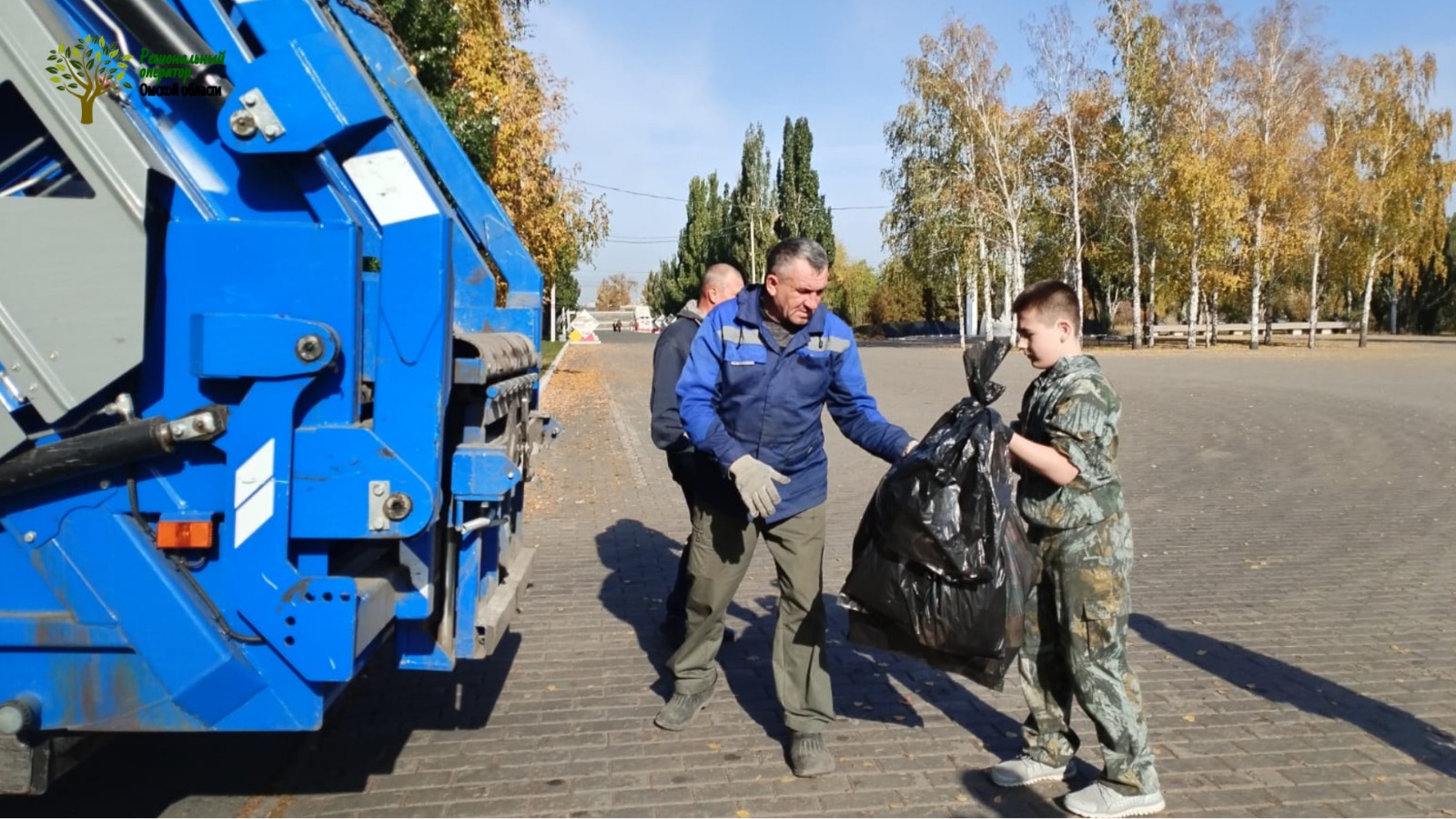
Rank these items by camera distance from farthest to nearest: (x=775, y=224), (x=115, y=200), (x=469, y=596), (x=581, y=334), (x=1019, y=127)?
(x=775, y=224)
(x=1019, y=127)
(x=581, y=334)
(x=469, y=596)
(x=115, y=200)

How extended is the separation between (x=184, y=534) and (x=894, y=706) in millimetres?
2997

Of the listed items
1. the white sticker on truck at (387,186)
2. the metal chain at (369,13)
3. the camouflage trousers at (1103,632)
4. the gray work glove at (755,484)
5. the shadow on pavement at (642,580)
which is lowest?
the shadow on pavement at (642,580)

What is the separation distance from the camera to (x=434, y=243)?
9.91 feet

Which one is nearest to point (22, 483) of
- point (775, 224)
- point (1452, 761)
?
point (1452, 761)

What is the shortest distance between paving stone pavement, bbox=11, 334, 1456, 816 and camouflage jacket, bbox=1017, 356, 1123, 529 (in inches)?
41.4

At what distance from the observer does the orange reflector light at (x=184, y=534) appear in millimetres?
2797

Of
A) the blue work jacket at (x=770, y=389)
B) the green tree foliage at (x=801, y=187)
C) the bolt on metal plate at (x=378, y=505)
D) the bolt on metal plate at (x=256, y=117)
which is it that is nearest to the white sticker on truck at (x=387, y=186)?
the bolt on metal plate at (x=256, y=117)

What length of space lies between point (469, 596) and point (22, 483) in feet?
4.27

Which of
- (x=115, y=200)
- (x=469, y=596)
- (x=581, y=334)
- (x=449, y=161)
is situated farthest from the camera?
(x=581, y=334)

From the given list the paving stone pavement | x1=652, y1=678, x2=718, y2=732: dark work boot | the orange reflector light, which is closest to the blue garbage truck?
the orange reflector light

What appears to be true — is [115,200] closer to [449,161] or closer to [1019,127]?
[449,161]

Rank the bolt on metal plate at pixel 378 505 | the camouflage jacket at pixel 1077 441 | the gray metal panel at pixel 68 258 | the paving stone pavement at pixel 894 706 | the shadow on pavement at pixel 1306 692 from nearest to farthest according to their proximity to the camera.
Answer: the gray metal panel at pixel 68 258 → the bolt on metal plate at pixel 378 505 → the camouflage jacket at pixel 1077 441 → the paving stone pavement at pixel 894 706 → the shadow on pavement at pixel 1306 692

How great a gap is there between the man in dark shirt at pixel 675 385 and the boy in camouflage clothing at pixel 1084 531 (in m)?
1.60

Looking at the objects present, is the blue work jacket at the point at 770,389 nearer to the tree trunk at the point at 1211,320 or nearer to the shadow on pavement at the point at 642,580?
the shadow on pavement at the point at 642,580
